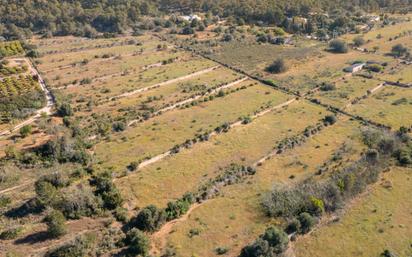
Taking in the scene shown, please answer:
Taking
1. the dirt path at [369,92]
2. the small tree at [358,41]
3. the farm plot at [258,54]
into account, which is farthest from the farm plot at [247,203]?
the small tree at [358,41]

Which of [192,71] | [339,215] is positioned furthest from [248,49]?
[339,215]

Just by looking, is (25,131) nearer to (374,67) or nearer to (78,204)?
(78,204)

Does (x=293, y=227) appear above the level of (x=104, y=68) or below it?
below

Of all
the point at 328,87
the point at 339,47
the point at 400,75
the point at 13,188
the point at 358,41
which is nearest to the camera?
the point at 13,188

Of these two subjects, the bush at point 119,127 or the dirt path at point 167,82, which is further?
the dirt path at point 167,82

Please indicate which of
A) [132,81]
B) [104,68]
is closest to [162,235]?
[132,81]

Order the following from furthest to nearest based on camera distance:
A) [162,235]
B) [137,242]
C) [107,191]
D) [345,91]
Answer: [345,91] → [107,191] → [162,235] → [137,242]

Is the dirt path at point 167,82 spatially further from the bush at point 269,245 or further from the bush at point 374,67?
the bush at point 269,245
